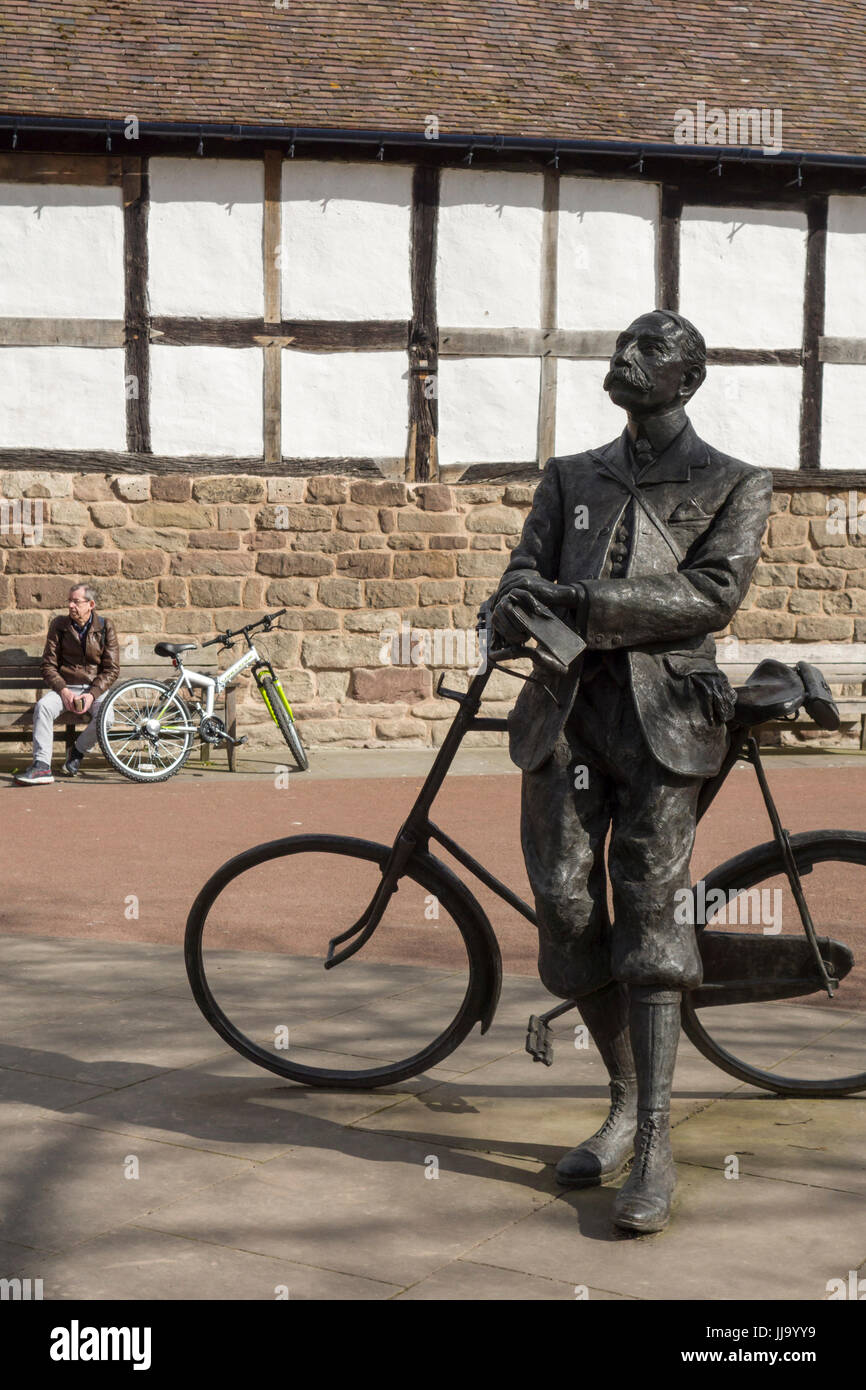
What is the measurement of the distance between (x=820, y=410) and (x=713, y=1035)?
393 inches

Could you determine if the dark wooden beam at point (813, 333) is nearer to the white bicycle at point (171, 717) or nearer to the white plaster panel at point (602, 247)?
the white plaster panel at point (602, 247)

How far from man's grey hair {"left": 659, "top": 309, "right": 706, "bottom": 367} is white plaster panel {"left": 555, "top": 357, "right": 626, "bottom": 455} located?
953 cm

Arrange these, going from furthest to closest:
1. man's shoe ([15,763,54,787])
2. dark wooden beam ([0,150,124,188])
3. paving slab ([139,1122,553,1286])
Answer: dark wooden beam ([0,150,124,188]) → man's shoe ([15,763,54,787]) → paving slab ([139,1122,553,1286])

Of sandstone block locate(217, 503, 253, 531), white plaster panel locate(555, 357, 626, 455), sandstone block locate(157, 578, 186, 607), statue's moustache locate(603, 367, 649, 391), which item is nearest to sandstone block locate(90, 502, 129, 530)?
sandstone block locate(157, 578, 186, 607)

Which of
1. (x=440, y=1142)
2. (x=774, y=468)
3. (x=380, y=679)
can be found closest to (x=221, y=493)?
(x=380, y=679)

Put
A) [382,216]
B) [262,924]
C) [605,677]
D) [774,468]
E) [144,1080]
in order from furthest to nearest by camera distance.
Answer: [774,468] < [382,216] < [262,924] < [144,1080] < [605,677]

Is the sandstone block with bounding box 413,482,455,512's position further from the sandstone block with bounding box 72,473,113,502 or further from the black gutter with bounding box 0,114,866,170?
the black gutter with bounding box 0,114,866,170

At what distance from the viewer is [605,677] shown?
395cm

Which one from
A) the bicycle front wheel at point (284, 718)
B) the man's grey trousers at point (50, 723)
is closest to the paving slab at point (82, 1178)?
the man's grey trousers at point (50, 723)

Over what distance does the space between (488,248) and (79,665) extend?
476cm

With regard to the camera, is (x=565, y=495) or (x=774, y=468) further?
(x=774, y=468)

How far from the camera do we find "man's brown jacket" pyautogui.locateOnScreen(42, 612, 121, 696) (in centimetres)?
1216

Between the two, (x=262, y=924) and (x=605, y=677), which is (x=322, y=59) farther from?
(x=605, y=677)

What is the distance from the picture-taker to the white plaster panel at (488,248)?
13.2 metres
